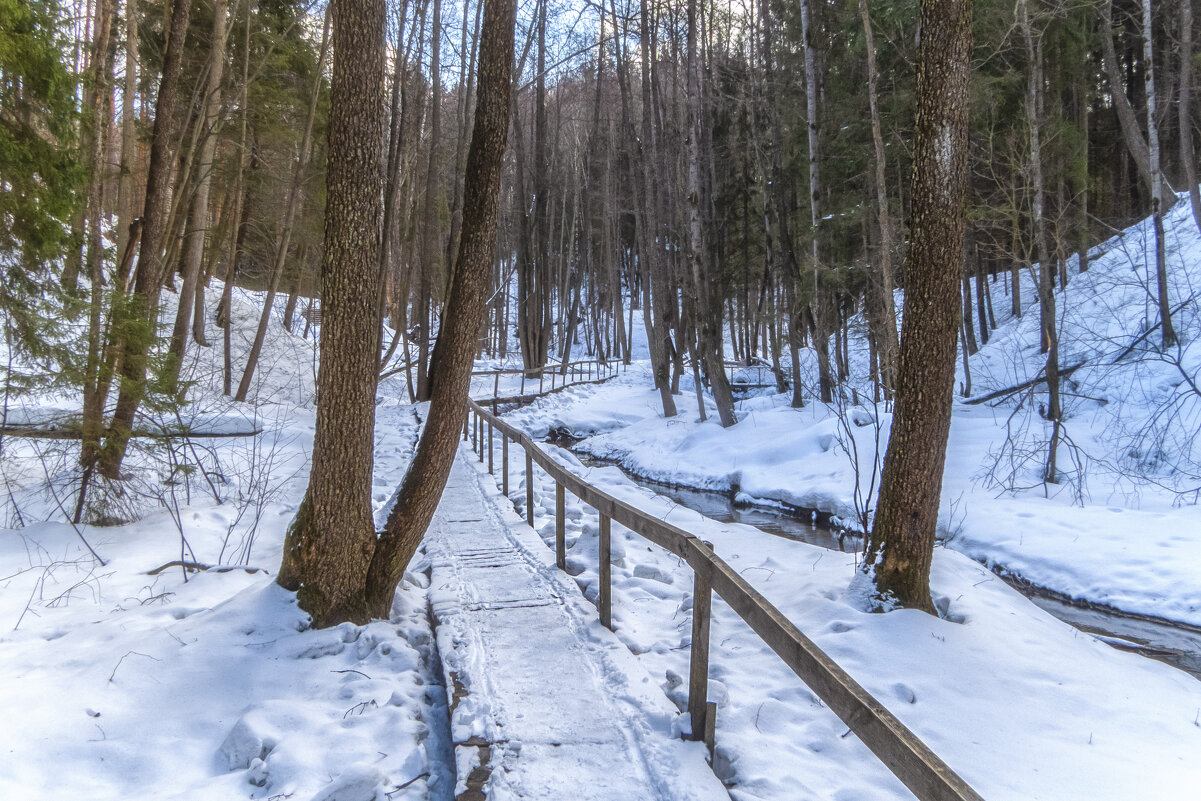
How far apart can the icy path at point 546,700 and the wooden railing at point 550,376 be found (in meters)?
14.6

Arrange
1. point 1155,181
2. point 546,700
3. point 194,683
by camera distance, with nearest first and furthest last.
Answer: point 546,700
point 194,683
point 1155,181

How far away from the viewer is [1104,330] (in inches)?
669

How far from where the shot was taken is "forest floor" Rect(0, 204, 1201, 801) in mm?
3441

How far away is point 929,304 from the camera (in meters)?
5.40

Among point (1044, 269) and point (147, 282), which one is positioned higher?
point (1044, 269)

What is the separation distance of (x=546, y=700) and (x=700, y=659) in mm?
931

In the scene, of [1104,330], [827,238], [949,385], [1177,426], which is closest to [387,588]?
[949,385]

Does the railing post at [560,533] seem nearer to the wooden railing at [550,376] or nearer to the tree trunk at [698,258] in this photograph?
the tree trunk at [698,258]

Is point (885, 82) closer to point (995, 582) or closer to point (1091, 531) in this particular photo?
point (1091, 531)

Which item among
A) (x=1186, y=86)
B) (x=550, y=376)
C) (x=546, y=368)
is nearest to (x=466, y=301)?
(x=1186, y=86)

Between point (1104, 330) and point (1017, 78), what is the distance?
6658 mm

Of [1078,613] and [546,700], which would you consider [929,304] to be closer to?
[546,700]

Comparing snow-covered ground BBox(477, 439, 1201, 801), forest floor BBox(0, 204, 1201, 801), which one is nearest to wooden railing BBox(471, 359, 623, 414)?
forest floor BBox(0, 204, 1201, 801)

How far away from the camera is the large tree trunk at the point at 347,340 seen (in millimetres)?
4684
